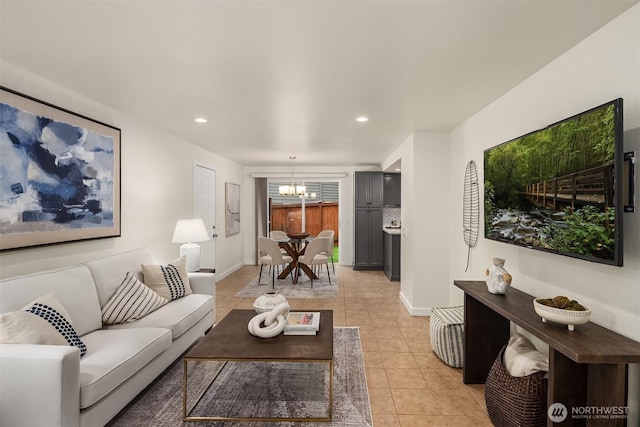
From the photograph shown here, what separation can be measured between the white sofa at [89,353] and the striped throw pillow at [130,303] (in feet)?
0.18

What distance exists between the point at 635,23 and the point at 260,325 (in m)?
2.70

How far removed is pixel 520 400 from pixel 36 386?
2530 mm

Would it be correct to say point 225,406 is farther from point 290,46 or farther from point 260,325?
point 290,46

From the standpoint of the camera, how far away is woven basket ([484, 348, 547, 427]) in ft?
6.13

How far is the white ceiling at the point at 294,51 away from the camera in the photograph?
64.5 inches

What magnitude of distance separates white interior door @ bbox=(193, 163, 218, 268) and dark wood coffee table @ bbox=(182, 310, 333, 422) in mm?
3046

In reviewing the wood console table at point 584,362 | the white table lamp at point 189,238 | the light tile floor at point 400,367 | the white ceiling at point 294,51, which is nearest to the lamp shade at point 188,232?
the white table lamp at point 189,238

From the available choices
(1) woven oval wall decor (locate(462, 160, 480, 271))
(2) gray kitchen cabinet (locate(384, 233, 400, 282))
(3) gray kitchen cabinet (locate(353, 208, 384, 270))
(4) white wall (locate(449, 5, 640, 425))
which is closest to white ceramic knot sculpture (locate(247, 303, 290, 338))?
(4) white wall (locate(449, 5, 640, 425))

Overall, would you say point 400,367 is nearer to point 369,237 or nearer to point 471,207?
point 471,207

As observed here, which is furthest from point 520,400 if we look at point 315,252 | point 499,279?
point 315,252

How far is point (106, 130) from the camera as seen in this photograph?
123 inches

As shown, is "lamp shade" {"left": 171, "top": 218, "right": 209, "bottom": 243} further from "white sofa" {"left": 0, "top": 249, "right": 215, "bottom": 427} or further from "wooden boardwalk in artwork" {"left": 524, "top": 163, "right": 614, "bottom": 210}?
"wooden boardwalk in artwork" {"left": 524, "top": 163, "right": 614, "bottom": 210}

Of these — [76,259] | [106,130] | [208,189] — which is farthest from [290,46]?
[208,189]

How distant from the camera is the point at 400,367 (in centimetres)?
282
